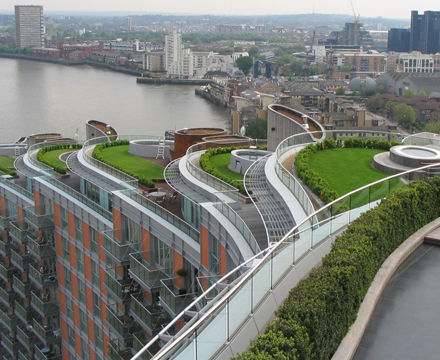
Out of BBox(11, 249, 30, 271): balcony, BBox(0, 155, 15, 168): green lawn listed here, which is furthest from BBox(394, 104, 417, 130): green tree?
BBox(11, 249, 30, 271): balcony

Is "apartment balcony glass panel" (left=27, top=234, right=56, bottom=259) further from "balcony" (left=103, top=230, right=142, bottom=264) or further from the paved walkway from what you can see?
the paved walkway

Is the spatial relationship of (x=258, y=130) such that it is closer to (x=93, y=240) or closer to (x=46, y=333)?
(x=46, y=333)

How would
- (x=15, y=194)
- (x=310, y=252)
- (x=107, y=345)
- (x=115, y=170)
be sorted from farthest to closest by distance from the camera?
(x=15, y=194), (x=115, y=170), (x=107, y=345), (x=310, y=252)

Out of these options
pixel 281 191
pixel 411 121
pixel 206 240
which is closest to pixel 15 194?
pixel 206 240

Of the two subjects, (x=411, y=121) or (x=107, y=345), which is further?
(x=411, y=121)

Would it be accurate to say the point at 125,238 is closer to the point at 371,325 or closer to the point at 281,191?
the point at 281,191

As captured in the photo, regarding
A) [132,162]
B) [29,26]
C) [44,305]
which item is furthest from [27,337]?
[29,26]

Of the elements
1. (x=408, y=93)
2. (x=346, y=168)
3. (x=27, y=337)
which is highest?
(x=346, y=168)
